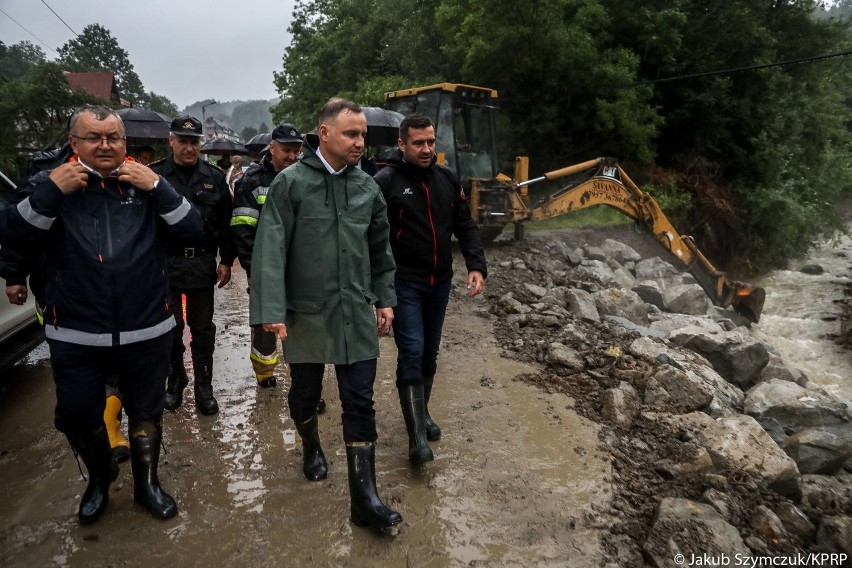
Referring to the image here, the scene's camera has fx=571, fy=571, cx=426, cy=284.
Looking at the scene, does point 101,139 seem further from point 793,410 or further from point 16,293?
point 793,410

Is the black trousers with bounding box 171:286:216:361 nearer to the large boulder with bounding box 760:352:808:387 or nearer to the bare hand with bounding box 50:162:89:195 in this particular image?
the bare hand with bounding box 50:162:89:195

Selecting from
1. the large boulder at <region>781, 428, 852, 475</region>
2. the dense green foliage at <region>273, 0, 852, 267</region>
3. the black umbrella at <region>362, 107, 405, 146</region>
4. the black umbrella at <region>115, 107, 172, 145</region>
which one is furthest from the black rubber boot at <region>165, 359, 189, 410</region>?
the dense green foliage at <region>273, 0, 852, 267</region>

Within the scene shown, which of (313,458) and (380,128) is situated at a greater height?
(380,128)

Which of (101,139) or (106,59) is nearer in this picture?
(101,139)

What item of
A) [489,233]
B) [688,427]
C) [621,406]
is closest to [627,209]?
[489,233]

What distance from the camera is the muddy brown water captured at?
8.36ft

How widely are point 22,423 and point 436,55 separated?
Result: 50.3ft

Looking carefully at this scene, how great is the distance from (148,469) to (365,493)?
1088 millimetres

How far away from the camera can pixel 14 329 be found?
4250mm

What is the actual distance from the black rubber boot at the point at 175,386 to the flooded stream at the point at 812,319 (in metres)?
8.13

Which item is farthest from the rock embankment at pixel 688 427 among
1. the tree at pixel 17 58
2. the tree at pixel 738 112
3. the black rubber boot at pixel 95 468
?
the tree at pixel 17 58

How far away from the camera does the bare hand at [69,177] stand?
2.30 m

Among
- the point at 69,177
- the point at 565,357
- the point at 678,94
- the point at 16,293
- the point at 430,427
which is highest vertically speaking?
the point at 678,94

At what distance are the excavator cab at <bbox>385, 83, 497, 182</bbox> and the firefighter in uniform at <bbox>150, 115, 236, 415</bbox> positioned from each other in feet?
19.5
